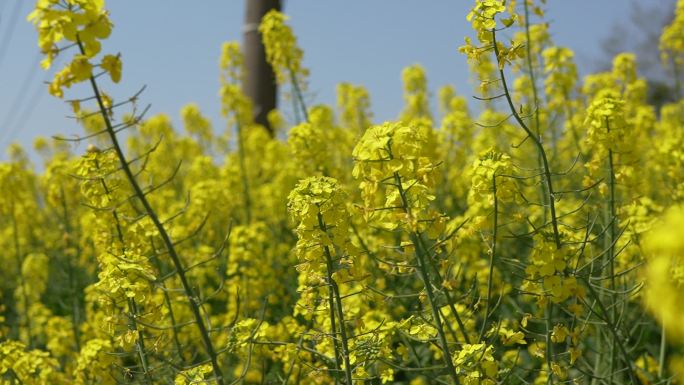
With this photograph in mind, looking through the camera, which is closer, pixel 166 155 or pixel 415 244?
pixel 415 244

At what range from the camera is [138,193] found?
2.15 metres

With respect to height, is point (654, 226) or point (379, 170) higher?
point (379, 170)

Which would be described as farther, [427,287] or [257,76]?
[257,76]

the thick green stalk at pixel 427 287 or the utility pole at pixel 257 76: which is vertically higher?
the utility pole at pixel 257 76

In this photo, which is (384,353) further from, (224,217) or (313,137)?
(224,217)

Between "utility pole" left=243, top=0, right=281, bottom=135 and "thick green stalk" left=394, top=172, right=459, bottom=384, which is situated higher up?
"utility pole" left=243, top=0, right=281, bottom=135

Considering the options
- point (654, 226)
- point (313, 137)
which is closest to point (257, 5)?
point (313, 137)

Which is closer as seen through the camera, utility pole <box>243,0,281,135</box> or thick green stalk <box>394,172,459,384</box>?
thick green stalk <box>394,172,459,384</box>

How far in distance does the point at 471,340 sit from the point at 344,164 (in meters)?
6.12

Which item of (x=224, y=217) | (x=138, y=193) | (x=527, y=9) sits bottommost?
(x=138, y=193)

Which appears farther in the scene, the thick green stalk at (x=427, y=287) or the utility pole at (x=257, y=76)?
the utility pole at (x=257, y=76)

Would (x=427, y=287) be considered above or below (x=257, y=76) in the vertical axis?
below

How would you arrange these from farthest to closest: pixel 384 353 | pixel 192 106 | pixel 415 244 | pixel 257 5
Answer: pixel 257 5 → pixel 192 106 → pixel 384 353 → pixel 415 244

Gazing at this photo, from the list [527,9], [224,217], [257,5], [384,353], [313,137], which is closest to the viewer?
[384,353]
